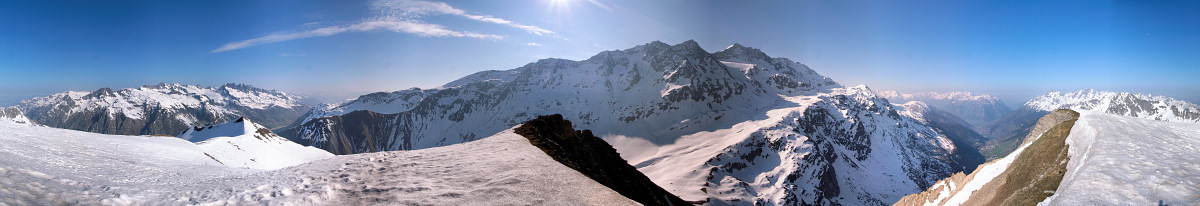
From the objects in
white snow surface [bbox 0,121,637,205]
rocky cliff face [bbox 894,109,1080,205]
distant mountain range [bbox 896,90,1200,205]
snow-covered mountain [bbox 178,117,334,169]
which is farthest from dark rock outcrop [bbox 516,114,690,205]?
snow-covered mountain [bbox 178,117,334,169]

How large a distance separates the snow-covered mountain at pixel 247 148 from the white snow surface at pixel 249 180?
2651cm

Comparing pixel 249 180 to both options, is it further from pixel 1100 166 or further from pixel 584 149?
pixel 1100 166

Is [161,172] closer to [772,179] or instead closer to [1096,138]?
[1096,138]

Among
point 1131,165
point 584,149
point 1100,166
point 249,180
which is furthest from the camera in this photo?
point 584,149

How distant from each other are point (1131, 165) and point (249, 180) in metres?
22.0

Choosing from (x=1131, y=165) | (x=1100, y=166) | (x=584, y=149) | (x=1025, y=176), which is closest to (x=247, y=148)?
(x=584, y=149)

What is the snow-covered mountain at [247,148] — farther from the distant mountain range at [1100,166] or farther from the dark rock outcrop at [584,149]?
the distant mountain range at [1100,166]

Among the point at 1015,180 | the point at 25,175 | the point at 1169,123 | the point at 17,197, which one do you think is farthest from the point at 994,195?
the point at 25,175

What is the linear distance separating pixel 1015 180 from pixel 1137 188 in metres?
4.73

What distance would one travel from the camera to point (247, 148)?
54.1m

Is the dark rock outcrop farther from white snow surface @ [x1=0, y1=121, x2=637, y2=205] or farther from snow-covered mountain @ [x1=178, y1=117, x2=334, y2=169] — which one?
snow-covered mountain @ [x1=178, y1=117, x2=334, y2=169]

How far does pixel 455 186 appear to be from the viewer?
14008mm

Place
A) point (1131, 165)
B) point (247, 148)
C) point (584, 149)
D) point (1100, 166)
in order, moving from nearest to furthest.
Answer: point (1131, 165)
point (1100, 166)
point (584, 149)
point (247, 148)

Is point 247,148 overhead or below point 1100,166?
below
